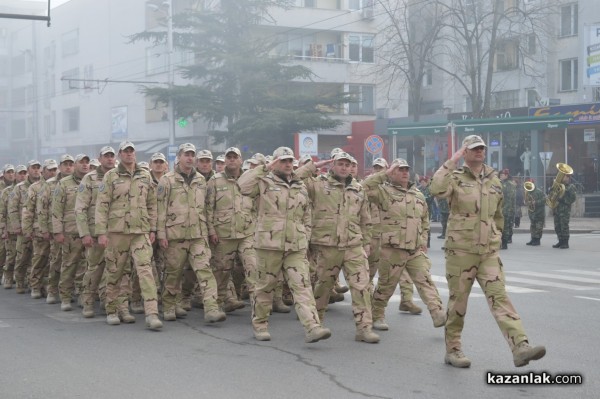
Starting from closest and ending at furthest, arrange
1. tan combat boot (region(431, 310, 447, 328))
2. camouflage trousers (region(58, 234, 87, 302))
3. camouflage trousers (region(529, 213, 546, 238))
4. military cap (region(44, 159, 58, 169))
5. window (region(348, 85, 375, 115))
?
tan combat boot (region(431, 310, 447, 328)) → camouflage trousers (region(58, 234, 87, 302)) → military cap (region(44, 159, 58, 169)) → camouflage trousers (region(529, 213, 546, 238)) → window (region(348, 85, 375, 115))

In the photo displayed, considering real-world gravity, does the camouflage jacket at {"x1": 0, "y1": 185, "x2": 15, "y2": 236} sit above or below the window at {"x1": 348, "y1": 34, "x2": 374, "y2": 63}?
below

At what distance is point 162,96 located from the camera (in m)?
41.0

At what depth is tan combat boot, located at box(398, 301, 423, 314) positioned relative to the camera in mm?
11602

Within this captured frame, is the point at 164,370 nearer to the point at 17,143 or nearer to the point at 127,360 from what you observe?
the point at 127,360

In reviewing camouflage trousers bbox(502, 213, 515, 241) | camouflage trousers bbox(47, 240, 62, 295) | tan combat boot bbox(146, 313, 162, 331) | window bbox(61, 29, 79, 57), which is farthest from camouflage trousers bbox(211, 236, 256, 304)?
window bbox(61, 29, 79, 57)

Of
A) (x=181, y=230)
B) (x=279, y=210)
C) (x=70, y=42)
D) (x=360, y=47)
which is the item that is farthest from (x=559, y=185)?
(x=70, y=42)

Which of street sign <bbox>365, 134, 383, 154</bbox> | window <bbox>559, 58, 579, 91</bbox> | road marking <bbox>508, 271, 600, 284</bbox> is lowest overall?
road marking <bbox>508, 271, 600, 284</bbox>

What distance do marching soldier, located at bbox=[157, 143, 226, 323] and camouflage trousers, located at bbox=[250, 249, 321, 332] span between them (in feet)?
4.08

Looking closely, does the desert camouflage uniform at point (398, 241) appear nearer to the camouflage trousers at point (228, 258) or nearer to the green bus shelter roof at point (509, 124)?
the camouflage trousers at point (228, 258)

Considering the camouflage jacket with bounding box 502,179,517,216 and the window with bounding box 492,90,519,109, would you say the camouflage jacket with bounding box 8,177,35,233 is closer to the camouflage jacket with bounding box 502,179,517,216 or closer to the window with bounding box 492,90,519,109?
the camouflage jacket with bounding box 502,179,517,216

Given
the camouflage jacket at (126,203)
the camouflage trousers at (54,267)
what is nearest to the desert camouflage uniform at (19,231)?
the camouflage trousers at (54,267)

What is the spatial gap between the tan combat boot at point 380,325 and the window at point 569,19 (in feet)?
120

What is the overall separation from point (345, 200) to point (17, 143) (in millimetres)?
74946

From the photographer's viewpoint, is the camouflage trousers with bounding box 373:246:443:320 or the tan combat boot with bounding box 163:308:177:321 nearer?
the camouflage trousers with bounding box 373:246:443:320
